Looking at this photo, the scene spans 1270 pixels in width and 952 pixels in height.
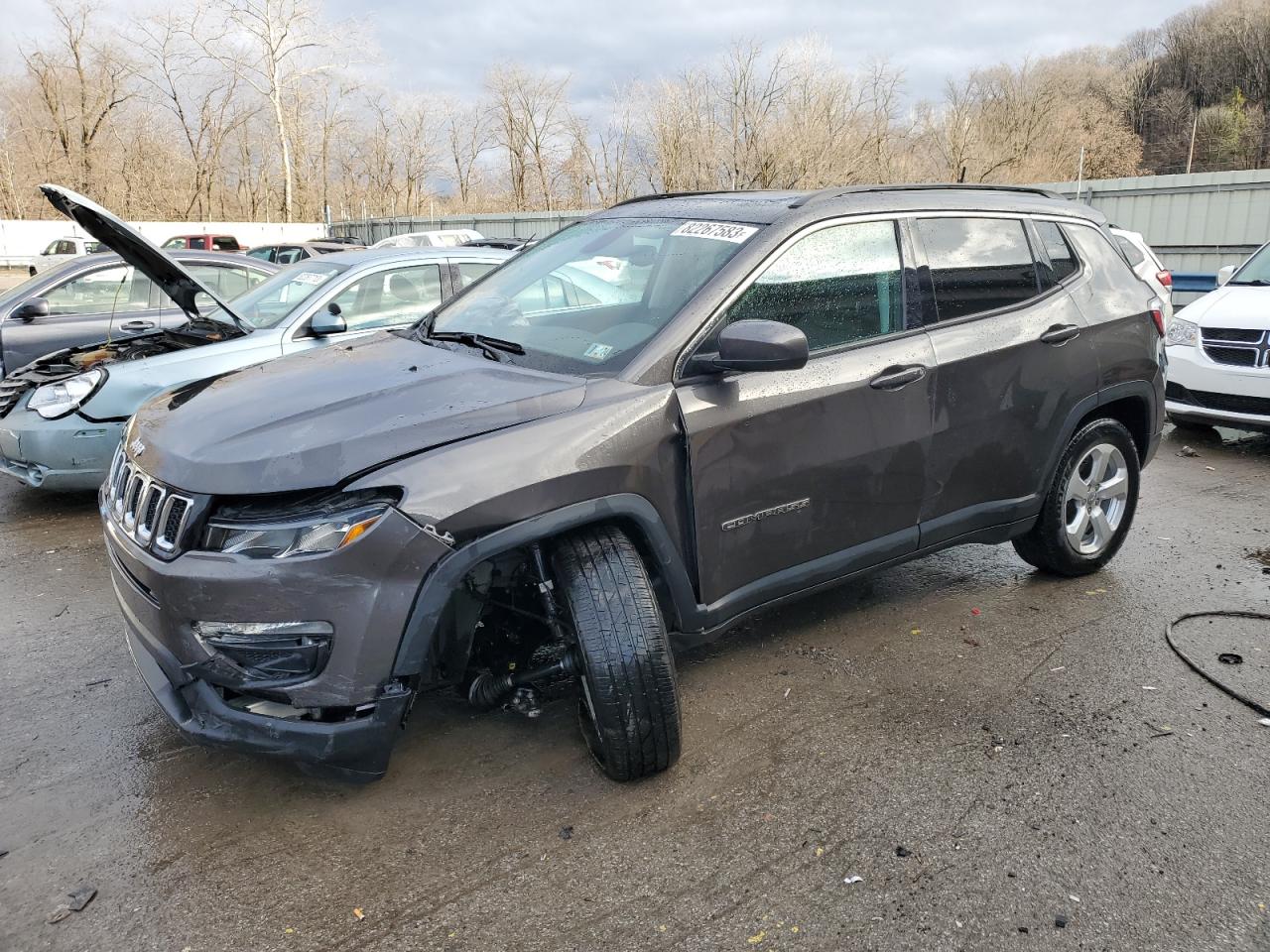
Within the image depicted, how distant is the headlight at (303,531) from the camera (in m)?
2.41

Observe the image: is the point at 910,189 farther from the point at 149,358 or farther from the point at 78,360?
the point at 78,360

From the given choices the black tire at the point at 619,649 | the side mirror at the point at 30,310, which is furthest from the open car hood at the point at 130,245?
the black tire at the point at 619,649

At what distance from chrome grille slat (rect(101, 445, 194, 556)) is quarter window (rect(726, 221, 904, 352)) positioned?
71.5 inches

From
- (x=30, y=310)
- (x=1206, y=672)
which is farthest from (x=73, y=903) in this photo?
(x=30, y=310)

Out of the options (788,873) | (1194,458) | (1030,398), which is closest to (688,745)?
(788,873)

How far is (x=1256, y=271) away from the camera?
807 centimetres

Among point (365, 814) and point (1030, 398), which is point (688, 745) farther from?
point (1030, 398)

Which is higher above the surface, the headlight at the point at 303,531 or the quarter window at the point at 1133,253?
the quarter window at the point at 1133,253

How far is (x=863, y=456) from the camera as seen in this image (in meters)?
3.38

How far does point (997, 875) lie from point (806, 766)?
26.9 inches

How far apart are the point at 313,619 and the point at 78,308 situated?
6.86 meters

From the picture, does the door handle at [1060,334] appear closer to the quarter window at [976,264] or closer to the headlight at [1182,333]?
the quarter window at [976,264]

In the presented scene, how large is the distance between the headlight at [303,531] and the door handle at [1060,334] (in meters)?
2.96

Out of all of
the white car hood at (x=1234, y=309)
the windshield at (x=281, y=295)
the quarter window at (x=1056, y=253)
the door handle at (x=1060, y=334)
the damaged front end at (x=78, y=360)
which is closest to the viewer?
the door handle at (x=1060, y=334)
